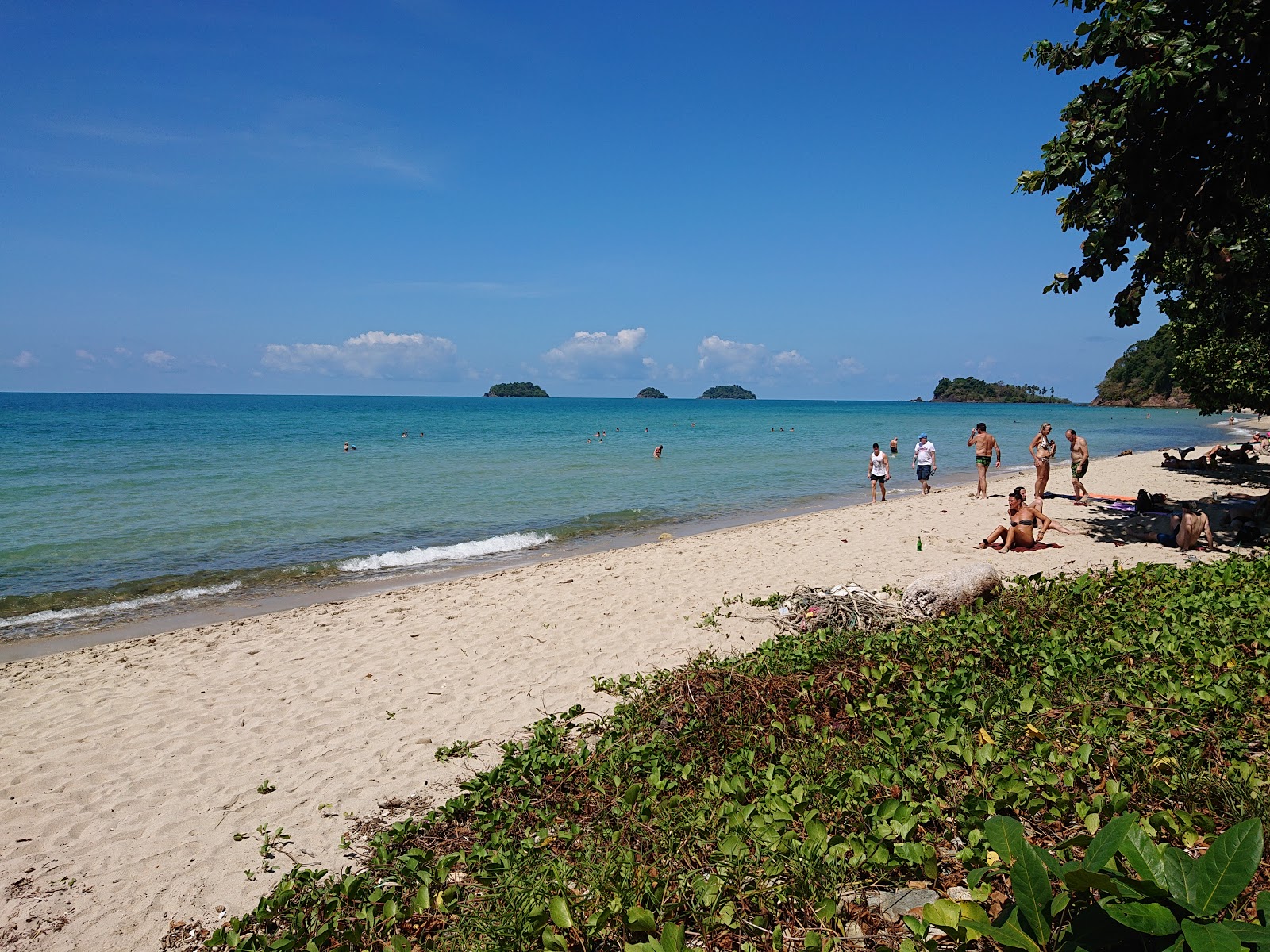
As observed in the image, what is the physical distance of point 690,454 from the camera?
4191 centimetres

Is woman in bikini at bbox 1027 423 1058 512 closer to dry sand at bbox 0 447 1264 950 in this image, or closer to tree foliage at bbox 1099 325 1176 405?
dry sand at bbox 0 447 1264 950

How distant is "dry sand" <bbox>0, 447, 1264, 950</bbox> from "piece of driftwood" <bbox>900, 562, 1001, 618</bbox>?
191 cm

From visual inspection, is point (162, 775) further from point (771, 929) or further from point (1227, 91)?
point (1227, 91)

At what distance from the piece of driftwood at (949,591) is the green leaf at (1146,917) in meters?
5.74

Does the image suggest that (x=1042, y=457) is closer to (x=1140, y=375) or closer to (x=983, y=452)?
(x=983, y=452)

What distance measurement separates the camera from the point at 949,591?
24.4 feet

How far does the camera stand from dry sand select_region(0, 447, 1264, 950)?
181 inches

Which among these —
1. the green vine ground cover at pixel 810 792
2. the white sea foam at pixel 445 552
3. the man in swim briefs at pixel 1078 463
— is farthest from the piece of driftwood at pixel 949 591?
the man in swim briefs at pixel 1078 463

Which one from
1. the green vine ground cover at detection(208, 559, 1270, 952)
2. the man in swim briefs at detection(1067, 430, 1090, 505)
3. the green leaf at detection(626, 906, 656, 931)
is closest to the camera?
the green leaf at detection(626, 906, 656, 931)

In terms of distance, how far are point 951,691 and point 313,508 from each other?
20259 mm

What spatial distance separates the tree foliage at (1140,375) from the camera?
4601 inches

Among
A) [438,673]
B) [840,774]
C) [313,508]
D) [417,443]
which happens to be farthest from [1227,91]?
[417,443]

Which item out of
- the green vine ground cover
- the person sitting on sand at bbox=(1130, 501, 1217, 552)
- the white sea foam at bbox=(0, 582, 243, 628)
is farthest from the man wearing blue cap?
the white sea foam at bbox=(0, 582, 243, 628)

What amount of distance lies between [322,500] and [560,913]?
22.2m
